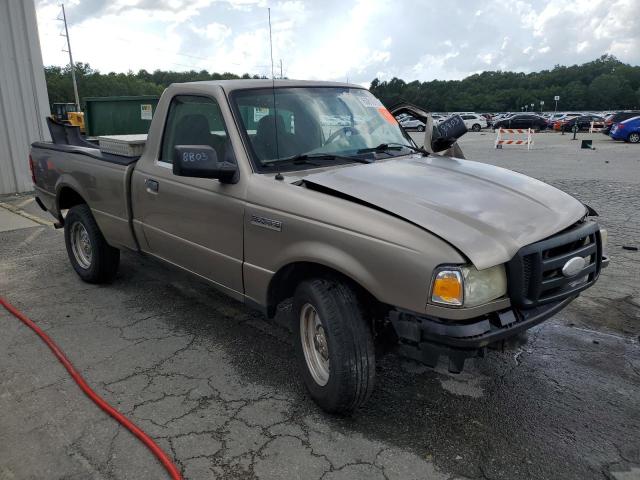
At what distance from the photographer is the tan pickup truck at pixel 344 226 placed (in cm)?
246

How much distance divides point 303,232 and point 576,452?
1810 mm

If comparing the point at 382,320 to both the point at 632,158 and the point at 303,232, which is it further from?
the point at 632,158

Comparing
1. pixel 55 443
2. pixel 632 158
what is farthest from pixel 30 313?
pixel 632 158

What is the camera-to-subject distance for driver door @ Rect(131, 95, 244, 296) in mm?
3381

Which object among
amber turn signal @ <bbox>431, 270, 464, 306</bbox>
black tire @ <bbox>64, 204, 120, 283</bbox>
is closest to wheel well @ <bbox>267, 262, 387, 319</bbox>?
amber turn signal @ <bbox>431, 270, 464, 306</bbox>

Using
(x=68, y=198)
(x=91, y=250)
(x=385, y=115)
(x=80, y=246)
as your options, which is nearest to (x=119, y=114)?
(x=68, y=198)

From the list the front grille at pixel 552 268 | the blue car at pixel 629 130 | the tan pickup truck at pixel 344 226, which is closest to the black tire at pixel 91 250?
the tan pickup truck at pixel 344 226

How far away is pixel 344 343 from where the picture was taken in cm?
268

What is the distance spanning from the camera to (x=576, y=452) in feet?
8.71

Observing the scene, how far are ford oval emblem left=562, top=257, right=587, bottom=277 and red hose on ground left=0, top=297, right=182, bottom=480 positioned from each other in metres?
2.17

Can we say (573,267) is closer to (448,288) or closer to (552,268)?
(552,268)

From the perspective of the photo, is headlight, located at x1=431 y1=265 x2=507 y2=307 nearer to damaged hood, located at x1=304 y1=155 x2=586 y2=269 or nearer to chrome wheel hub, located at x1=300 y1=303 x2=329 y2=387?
damaged hood, located at x1=304 y1=155 x2=586 y2=269

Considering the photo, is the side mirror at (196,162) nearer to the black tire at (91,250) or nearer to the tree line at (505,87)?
the black tire at (91,250)

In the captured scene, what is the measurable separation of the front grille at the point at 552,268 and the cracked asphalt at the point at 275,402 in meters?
0.79
